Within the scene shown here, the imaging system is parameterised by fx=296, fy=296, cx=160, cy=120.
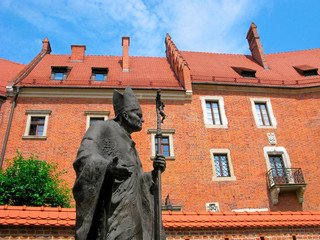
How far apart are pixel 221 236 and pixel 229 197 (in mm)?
7932

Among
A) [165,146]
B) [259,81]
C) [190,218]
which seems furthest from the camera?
[259,81]

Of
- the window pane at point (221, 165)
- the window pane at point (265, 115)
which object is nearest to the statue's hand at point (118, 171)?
the window pane at point (221, 165)

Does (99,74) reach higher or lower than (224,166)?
higher

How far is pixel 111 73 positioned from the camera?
65.4 ft

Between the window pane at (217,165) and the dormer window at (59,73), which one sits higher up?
the dormer window at (59,73)

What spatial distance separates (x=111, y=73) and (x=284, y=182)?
497 inches

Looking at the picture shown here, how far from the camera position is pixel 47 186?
1159 cm

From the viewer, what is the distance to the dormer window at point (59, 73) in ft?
61.6

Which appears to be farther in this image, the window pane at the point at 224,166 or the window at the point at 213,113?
the window at the point at 213,113

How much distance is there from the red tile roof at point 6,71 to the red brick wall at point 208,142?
2.14 meters

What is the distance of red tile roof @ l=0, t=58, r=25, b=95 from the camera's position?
59.8ft

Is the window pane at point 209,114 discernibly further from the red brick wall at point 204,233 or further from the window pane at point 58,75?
the red brick wall at point 204,233

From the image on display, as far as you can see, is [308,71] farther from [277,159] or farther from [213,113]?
[213,113]

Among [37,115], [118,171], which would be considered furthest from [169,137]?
[118,171]
